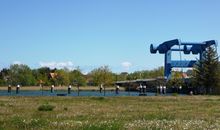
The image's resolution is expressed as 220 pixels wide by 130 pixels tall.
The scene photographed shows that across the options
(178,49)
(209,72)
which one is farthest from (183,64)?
(209,72)

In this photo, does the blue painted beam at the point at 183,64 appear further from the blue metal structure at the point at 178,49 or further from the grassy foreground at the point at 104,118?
the grassy foreground at the point at 104,118

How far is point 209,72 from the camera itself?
368 ft

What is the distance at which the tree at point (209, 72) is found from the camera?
111625 mm

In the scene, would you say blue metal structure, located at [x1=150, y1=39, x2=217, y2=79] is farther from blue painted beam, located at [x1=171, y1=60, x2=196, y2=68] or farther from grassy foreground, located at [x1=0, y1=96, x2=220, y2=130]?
grassy foreground, located at [x1=0, y1=96, x2=220, y2=130]

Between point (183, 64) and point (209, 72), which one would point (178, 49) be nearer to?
point (183, 64)

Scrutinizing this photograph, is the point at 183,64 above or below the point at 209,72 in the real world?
above

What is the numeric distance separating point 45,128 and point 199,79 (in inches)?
3824

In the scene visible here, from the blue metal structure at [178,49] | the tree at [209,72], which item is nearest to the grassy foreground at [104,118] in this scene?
the tree at [209,72]

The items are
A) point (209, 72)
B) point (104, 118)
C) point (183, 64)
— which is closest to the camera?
point (104, 118)

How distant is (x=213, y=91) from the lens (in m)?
113

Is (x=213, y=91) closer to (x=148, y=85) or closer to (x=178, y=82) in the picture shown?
(x=178, y=82)

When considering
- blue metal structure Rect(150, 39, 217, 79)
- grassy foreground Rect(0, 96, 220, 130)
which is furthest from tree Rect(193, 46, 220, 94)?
grassy foreground Rect(0, 96, 220, 130)

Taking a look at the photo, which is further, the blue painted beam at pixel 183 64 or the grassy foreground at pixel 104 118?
the blue painted beam at pixel 183 64

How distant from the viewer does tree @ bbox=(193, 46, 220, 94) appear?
366ft
